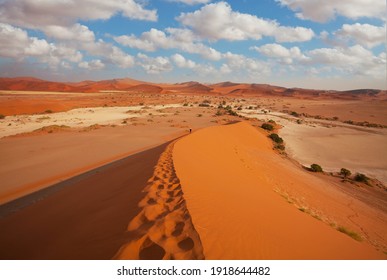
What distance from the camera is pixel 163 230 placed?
4566 millimetres

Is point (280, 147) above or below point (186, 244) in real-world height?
below

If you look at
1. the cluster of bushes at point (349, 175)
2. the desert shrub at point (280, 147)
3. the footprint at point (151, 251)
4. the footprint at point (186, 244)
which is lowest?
the cluster of bushes at point (349, 175)

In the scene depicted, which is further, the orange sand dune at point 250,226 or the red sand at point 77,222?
the red sand at point 77,222

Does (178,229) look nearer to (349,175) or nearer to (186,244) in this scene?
(186,244)

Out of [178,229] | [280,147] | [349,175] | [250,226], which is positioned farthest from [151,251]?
[280,147]

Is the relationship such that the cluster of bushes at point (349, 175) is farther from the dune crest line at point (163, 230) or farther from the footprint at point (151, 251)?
the footprint at point (151, 251)

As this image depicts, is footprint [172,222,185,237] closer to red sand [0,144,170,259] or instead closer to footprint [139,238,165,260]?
footprint [139,238,165,260]

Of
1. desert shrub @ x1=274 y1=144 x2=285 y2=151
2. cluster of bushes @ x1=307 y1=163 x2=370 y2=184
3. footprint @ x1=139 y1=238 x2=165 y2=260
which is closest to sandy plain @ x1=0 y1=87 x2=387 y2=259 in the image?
footprint @ x1=139 y1=238 x2=165 y2=260

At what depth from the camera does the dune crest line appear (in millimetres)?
3941

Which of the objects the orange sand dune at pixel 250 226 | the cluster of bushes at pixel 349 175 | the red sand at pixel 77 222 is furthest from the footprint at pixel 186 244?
the cluster of bushes at pixel 349 175

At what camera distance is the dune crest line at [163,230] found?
155 inches

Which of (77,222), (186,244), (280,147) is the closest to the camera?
(186,244)
